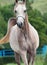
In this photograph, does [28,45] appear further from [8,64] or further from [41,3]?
[41,3]

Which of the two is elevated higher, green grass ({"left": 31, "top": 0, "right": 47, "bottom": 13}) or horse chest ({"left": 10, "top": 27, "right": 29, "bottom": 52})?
horse chest ({"left": 10, "top": 27, "right": 29, "bottom": 52})

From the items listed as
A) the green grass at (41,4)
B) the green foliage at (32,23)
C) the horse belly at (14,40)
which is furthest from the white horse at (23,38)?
the green grass at (41,4)

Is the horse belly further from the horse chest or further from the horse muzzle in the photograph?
the horse muzzle

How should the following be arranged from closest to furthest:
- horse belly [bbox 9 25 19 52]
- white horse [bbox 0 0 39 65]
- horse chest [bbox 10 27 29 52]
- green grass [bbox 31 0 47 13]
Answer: white horse [bbox 0 0 39 65], horse chest [bbox 10 27 29 52], horse belly [bbox 9 25 19 52], green grass [bbox 31 0 47 13]

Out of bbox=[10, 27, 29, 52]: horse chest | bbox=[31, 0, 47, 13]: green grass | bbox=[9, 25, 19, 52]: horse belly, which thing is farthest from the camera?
bbox=[31, 0, 47, 13]: green grass

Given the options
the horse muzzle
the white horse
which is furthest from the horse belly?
the horse muzzle

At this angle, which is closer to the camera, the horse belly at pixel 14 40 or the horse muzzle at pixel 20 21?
the horse muzzle at pixel 20 21

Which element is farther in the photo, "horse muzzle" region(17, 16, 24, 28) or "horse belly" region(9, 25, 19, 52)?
"horse belly" region(9, 25, 19, 52)

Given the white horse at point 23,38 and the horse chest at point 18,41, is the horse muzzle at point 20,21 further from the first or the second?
the horse chest at point 18,41

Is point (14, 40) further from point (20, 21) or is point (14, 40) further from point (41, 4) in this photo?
point (41, 4)

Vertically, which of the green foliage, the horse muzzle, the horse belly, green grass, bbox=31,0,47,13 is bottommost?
green grass, bbox=31,0,47,13

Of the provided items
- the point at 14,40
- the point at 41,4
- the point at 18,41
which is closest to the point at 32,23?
the point at 14,40

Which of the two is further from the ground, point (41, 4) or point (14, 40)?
point (14, 40)

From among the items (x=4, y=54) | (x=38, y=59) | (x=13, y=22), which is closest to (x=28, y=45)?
(x=13, y=22)
